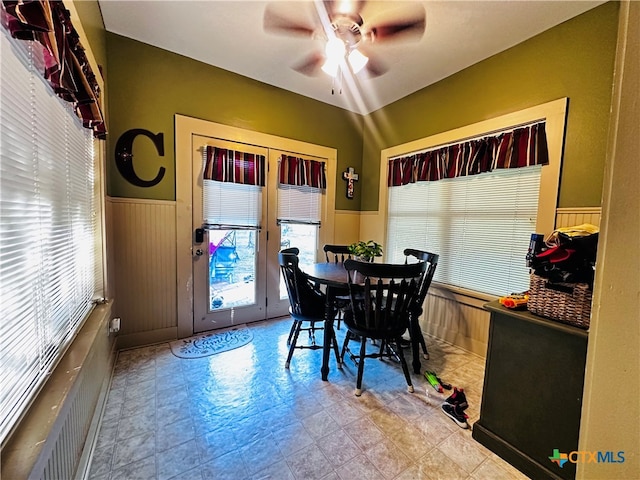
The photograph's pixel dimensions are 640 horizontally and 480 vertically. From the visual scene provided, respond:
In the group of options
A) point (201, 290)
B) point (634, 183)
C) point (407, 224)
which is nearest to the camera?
point (634, 183)

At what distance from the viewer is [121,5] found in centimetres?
201

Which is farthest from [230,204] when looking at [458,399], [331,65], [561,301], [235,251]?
[561,301]

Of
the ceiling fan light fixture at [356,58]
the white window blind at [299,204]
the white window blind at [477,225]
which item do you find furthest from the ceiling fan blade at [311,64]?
the white window blind at [477,225]

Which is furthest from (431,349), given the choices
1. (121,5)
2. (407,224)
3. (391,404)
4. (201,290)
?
(121,5)

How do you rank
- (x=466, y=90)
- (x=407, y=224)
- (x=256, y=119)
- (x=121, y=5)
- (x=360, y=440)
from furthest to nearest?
1. (x=407, y=224)
2. (x=256, y=119)
3. (x=466, y=90)
4. (x=121, y=5)
5. (x=360, y=440)

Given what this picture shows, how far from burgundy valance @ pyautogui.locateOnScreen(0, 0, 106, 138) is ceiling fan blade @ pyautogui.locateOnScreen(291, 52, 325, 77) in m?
1.61

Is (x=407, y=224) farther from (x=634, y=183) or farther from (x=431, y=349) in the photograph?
(x=634, y=183)

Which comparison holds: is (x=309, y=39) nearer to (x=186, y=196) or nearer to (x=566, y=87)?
(x=186, y=196)

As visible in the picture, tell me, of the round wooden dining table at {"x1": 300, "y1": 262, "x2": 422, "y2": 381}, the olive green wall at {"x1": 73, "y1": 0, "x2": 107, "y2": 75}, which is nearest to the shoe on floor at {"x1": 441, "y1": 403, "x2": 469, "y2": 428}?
the round wooden dining table at {"x1": 300, "y1": 262, "x2": 422, "y2": 381}

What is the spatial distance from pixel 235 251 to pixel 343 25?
2.32 m

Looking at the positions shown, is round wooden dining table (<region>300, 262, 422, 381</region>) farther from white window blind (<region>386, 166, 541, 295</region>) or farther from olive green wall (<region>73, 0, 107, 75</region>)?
olive green wall (<region>73, 0, 107, 75</region>)

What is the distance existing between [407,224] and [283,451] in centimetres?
263

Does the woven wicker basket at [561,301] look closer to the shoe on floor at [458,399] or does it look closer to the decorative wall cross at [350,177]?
the shoe on floor at [458,399]

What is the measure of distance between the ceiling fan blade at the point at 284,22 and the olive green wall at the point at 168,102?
91 cm
